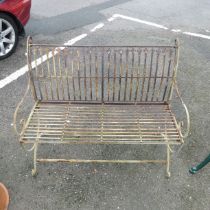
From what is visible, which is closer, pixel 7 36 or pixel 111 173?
pixel 111 173

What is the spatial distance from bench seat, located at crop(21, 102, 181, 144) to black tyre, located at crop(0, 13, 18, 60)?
227cm

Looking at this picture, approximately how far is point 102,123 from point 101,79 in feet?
4.84

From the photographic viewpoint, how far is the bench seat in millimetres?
3230

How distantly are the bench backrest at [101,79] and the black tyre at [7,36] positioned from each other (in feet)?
1.85

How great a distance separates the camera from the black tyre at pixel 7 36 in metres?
5.39

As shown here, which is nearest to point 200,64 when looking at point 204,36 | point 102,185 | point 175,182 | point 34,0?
point 204,36

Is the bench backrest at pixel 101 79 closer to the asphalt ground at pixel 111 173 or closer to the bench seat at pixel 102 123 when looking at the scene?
the bench seat at pixel 102 123

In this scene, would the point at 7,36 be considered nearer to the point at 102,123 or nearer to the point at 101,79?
the point at 101,79

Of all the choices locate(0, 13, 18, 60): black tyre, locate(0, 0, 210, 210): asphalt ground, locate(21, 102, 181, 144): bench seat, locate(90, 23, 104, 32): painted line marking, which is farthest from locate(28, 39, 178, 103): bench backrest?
locate(90, 23, 104, 32): painted line marking

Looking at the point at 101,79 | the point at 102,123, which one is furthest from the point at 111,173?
the point at 101,79

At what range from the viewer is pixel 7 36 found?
5570mm

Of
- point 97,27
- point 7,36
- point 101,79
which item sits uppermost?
point 7,36

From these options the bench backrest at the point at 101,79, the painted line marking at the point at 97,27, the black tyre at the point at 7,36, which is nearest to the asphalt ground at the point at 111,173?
the black tyre at the point at 7,36

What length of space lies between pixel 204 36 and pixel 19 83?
398 cm
